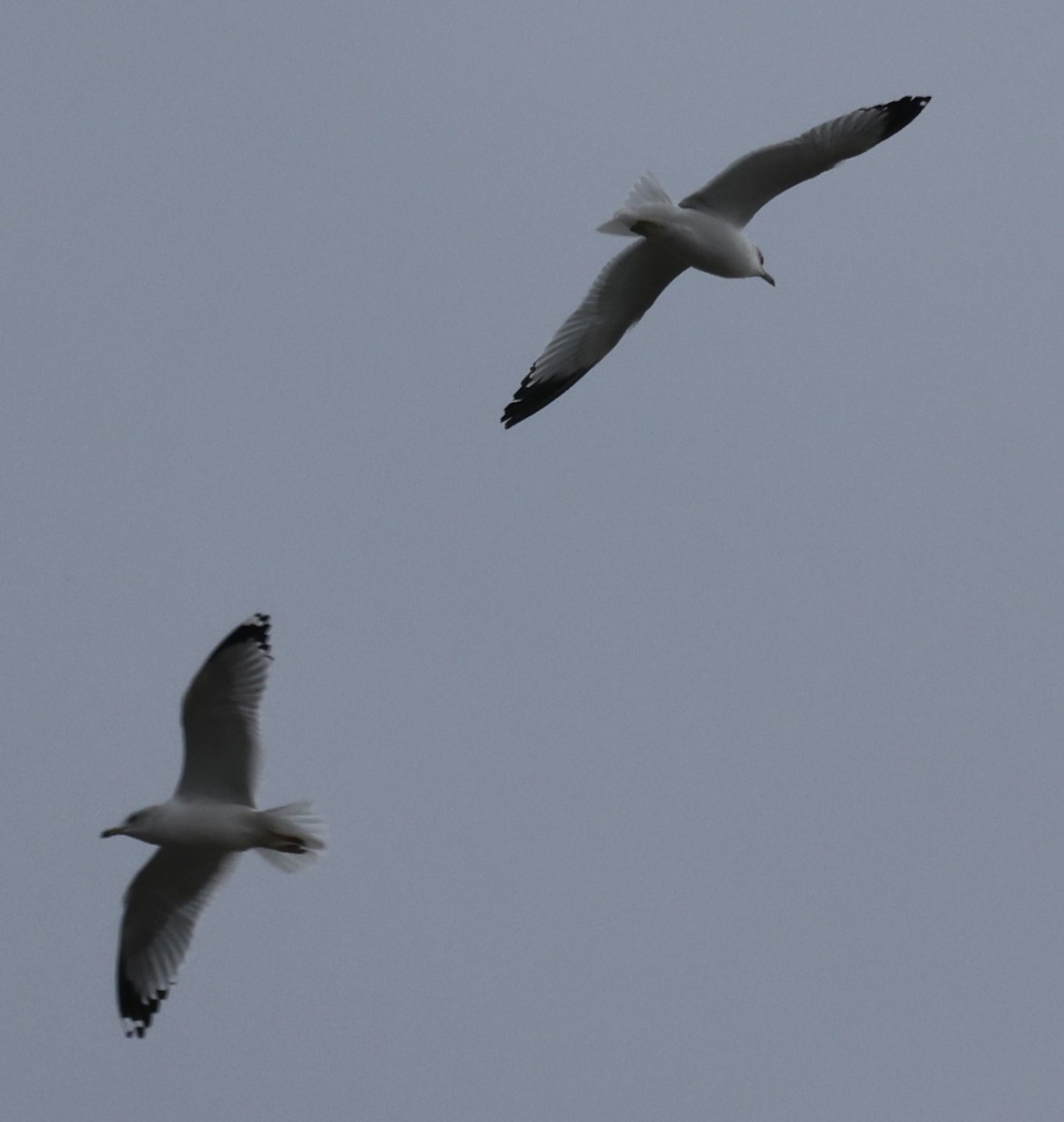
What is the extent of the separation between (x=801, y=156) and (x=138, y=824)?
4.42m

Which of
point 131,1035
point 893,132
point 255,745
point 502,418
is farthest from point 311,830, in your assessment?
point 893,132

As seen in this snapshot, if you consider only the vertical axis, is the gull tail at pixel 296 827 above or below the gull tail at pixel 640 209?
below

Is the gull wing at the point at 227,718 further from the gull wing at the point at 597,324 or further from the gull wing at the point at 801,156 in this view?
the gull wing at the point at 801,156

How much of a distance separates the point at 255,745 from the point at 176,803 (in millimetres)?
453

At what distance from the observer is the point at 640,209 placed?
10.4 m

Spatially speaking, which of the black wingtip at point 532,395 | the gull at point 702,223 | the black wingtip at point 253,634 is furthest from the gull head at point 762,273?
the black wingtip at point 253,634

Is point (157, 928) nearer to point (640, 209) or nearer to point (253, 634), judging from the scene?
point (253, 634)

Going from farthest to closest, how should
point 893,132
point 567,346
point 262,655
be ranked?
point 567,346 < point 893,132 < point 262,655

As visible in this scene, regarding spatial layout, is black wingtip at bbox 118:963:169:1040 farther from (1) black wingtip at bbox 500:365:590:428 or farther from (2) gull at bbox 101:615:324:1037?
(1) black wingtip at bbox 500:365:590:428

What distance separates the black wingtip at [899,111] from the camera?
407 inches

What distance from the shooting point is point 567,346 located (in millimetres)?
11336

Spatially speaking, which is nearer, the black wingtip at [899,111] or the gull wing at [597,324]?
the black wingtip at [899,111]

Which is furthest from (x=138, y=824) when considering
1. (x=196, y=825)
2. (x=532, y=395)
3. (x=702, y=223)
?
(x=702, y=223)

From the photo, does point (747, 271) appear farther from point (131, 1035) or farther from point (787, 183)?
point (131, 1035)
